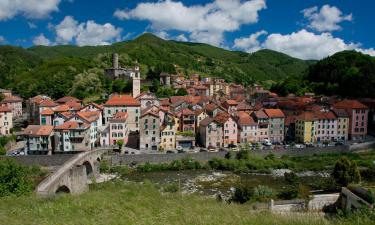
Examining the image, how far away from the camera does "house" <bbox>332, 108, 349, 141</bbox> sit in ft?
185

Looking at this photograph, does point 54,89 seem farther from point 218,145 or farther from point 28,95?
point 218,145

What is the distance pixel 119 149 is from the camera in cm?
4841

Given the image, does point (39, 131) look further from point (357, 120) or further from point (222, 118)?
point (357, 120)

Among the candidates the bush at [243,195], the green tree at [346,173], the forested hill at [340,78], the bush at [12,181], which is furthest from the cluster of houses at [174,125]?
the bush at [243,195]

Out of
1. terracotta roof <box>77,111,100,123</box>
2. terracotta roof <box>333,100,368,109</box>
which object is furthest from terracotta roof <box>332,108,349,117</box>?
terracotta roof <box>77,111,100,123</box>

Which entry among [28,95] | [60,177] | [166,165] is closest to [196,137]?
[166,165]

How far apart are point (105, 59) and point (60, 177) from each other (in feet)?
309

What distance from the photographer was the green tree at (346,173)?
34.2m

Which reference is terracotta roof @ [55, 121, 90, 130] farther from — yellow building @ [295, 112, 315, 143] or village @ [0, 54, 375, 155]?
yellow building @ [295, 112, 315, 143]

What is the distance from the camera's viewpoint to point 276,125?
183ft

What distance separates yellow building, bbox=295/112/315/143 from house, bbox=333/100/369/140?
8105 millimetres

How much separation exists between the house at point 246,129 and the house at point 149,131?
47.2 ft

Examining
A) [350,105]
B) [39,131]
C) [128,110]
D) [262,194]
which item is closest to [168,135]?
[128,110]

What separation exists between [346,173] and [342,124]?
25.4 m
